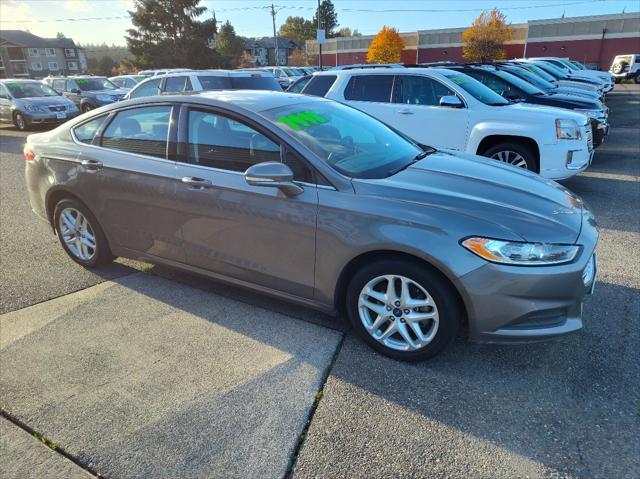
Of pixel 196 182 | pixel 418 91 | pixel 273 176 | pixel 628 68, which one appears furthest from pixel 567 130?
pixel 628 68

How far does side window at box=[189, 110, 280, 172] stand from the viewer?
313 centimetres

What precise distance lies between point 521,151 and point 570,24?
58679 millimetres

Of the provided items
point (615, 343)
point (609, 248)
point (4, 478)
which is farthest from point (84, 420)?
point (609, 248)

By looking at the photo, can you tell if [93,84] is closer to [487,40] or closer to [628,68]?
[628,68]

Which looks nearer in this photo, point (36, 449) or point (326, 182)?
point (36, 449)

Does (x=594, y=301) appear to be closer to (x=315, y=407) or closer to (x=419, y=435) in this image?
(x=419, y=435)

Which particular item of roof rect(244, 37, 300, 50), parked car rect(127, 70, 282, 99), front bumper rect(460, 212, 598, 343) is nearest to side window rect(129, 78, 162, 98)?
parked car rect(127, 70, 282, 99)

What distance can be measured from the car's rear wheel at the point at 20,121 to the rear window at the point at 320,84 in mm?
11225

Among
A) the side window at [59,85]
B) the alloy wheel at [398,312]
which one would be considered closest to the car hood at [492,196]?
the alloy wheel at [398,312]

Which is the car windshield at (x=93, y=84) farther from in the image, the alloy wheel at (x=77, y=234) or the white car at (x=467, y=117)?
the alloy wheel at (x=77, y=234)

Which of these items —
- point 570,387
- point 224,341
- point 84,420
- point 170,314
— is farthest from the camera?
point 170,314

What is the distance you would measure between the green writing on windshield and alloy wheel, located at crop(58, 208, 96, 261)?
7.27 ft

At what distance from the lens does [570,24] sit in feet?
173

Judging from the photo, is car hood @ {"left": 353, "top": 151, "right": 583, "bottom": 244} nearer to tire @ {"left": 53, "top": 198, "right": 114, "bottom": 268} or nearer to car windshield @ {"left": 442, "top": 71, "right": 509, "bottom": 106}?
tire @ {"left": 53, "top": 198, "right": 114, "bottom": 268}
